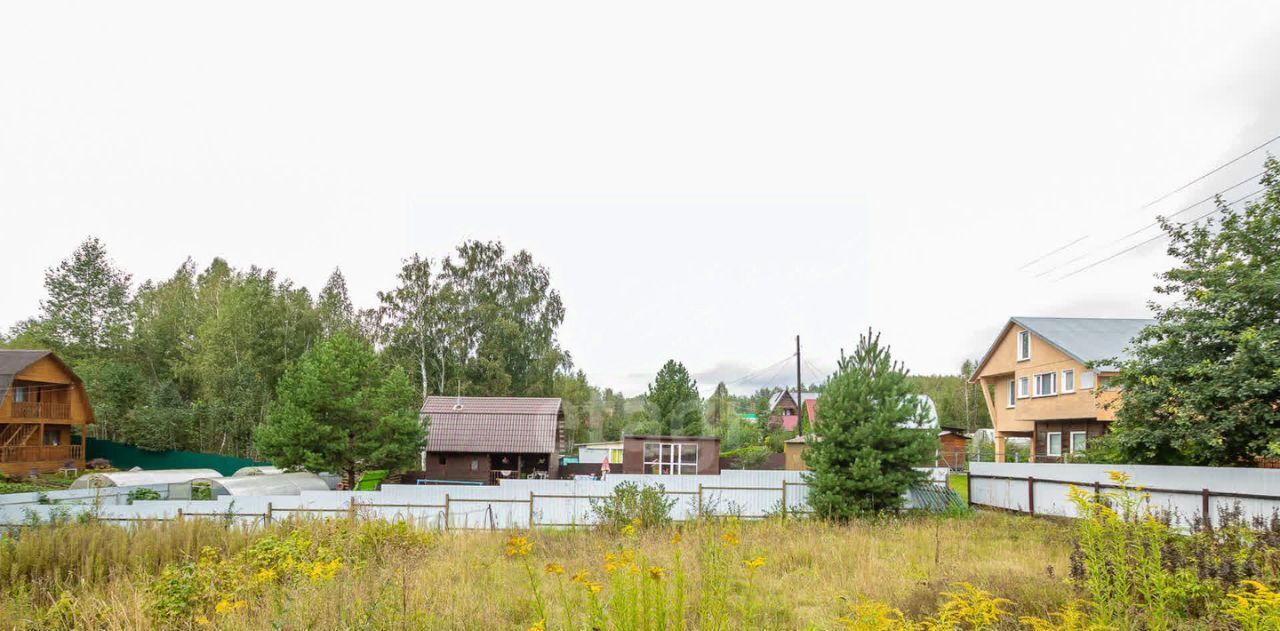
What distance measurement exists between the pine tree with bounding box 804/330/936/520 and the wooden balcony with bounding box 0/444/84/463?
106ft

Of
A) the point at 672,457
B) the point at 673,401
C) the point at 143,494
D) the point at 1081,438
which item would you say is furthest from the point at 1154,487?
the point at 673,401

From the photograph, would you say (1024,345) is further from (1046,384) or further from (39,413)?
(39,413)

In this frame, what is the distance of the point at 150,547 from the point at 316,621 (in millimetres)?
4480

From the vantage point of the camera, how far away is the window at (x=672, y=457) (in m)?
25.9

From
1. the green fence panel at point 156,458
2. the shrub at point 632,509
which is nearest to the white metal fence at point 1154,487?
the shrub at point 632,509

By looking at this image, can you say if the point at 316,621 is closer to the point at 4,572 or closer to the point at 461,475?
the point at 4,572

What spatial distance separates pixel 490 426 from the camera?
28047 millimetres

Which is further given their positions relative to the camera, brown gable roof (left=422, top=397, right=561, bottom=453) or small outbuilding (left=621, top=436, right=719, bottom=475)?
brown gable roof (left=422, top=397, right=561, bottom=453)

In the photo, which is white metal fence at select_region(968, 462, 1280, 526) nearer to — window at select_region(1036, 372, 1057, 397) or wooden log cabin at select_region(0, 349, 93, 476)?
window at select_region(1036, 372, 1057, 397)

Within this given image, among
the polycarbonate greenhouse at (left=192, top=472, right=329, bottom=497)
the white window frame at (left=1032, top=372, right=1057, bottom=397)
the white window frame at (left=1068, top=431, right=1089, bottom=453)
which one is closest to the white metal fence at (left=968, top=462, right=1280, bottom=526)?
the white window frame at (left=1068, top=431, right=1089, bottom=453)

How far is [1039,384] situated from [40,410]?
41794 mm

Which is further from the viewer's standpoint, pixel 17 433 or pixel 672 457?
pixel 17 433

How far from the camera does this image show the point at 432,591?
5875 millimetres

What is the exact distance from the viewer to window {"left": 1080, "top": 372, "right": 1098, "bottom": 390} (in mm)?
22222
